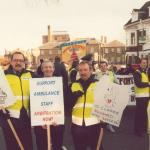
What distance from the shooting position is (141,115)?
10234 millimetres

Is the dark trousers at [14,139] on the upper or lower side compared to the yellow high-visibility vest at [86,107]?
lower

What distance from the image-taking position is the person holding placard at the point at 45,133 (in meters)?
6.18

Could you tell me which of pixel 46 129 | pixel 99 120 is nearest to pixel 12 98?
pixel 46 129

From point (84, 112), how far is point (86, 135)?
1.01 feet

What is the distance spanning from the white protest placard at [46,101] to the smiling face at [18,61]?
314mm

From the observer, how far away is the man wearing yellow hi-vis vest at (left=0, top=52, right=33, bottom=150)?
19.7ft

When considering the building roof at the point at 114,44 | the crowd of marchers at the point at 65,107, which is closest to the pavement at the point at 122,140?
the crowd of marchers at the point at 65,107

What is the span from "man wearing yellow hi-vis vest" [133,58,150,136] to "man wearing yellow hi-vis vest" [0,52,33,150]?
12.6 ft

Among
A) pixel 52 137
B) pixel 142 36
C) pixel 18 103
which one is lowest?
pixel 52 137

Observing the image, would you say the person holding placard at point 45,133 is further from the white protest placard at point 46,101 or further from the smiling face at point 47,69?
the white protest placard at point 46,101

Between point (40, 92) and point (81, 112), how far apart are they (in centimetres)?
60

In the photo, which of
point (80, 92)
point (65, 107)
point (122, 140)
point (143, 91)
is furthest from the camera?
point (143, 91)

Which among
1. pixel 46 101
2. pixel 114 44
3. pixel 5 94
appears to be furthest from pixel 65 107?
pixel 114 44

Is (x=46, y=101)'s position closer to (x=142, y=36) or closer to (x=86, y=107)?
(x=86, y=107)
